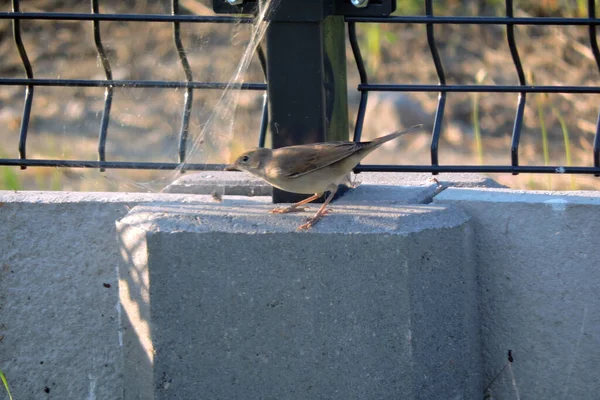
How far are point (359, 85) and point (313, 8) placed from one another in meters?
0.46

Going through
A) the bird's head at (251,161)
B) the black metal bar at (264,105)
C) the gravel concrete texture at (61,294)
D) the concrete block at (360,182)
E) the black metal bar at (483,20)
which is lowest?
the gravel concrete texture at (61,294)

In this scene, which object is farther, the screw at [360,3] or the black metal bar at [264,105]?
the black metal bar at [264,105]

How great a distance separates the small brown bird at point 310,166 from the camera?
3.36 meters

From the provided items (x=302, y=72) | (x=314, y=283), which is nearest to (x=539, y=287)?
(x=314, y=283)

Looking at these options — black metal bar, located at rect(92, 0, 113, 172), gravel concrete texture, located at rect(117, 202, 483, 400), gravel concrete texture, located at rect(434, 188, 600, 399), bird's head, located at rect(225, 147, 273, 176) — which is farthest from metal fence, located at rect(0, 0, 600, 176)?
gravel concrete texture, located at rect(117, 202, 483, 400)

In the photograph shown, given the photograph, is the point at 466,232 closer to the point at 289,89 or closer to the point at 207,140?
the point at 289,89

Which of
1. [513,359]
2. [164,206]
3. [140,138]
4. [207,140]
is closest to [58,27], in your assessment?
[140,138]

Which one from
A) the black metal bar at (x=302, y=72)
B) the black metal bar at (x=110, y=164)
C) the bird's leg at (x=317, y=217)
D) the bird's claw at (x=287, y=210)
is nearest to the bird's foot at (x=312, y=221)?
the bird's leg at (x=317, y=217)

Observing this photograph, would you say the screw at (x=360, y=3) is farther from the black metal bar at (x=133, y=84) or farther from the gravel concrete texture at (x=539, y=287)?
the gravel concrete texture at (x=539, y=287)

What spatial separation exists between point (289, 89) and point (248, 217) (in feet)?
1.70

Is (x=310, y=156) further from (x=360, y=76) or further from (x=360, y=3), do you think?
(x=360, y=3)

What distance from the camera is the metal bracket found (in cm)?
325

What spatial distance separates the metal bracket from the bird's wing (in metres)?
0.46

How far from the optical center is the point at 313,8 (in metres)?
3.25
